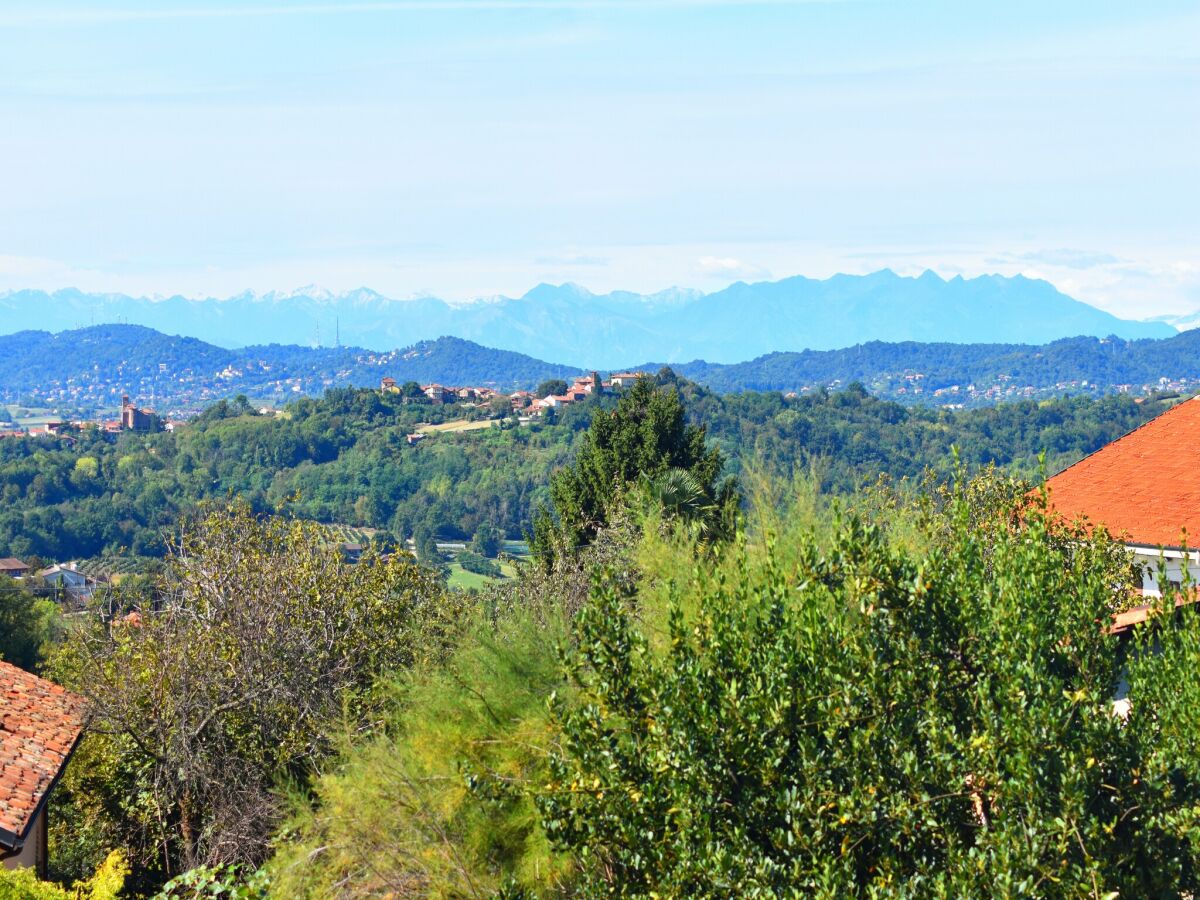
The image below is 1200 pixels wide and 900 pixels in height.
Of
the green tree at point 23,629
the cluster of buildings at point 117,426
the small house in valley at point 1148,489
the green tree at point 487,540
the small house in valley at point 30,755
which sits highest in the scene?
the small house in valley at point 1148,489

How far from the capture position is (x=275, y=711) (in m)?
13.9

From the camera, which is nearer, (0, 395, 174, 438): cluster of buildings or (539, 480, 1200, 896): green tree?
(539, 480, 1200, 896): green tree

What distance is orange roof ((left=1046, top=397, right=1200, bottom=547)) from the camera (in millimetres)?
18062

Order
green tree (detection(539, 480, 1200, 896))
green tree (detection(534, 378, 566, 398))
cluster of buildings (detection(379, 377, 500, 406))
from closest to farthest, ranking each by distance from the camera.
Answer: green tree (detection(539, 480, 1200, 896)) < green tree (detection(534, 378, 566, 398)) < cluster of buildings (detection(379, 377, 500, 406))

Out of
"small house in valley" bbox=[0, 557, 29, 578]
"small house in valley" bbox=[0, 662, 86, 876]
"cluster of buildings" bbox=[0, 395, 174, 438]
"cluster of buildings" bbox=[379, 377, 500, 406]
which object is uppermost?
"small house in valley" bbox=[0, 662, 86, 876]

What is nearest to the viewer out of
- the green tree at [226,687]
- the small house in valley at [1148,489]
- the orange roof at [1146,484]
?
the green tree at [226,687]

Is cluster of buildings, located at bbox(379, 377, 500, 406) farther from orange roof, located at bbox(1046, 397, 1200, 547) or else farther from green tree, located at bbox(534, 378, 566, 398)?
orange roof, located at bbox(1046, 397, 1200, 547)

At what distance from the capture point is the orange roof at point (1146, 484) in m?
18.1

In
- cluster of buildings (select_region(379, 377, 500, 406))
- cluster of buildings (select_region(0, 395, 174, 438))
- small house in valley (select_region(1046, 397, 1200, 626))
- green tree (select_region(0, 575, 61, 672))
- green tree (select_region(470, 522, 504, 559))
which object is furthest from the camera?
cluster of buildings (select_region(379, 377, 500, 406))

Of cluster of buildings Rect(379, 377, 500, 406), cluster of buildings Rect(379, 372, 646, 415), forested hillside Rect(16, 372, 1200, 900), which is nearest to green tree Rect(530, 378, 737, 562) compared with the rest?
forested hillside Rect(16, 372, 1200, 900)

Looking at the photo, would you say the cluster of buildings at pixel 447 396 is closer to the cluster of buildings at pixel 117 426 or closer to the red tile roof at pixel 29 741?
the cluster of buildings at pixel 117 426

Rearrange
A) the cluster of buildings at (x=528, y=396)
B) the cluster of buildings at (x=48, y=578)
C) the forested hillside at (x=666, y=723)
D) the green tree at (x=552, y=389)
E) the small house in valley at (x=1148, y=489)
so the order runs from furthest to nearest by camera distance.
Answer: the green tree at (x=552, y=389), the cluster of buildings at (x=528, y=396), the cluster of buildings at (x=48, y=578), the small house in valley at (x=1148, y=489), the forested hillside at (x=666, y=723)

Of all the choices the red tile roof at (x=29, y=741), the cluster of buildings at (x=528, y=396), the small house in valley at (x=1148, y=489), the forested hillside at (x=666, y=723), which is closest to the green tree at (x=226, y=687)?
the forested hillside at (x=666, y=723)

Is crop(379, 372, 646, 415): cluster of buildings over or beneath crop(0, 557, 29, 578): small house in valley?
over
